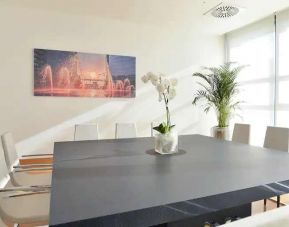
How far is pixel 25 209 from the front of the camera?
148 cm

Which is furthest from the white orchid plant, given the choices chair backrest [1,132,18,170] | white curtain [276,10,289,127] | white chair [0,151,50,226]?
white curtain [276,10,289,127]

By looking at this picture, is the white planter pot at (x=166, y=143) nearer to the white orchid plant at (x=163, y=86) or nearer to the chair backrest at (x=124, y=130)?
the white orchid plant at (x=163, y=86)

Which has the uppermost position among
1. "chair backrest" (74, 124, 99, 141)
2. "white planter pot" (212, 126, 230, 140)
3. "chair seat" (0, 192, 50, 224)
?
"chair backrest" (74, 124, 99, 141)

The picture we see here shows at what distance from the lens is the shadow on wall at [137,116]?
427cm

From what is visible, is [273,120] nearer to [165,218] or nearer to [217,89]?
[217,89]

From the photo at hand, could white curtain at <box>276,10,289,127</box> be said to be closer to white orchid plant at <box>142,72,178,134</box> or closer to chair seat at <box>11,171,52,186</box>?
white orchid plant at <box>142,72,178,134</box>

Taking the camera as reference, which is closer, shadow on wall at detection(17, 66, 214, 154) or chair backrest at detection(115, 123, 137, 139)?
chair backrest at detection(115, 123, 137, 139)

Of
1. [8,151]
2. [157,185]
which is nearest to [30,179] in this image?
[8,151]

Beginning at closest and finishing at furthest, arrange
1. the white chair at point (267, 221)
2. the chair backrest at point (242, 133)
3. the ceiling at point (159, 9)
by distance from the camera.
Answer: the white chair at point (267, 221) < the chair backrest at point (242, 133) < the ceiling at point (159, 9)

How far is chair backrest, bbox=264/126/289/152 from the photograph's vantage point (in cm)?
261

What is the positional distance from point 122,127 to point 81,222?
255 centimetres

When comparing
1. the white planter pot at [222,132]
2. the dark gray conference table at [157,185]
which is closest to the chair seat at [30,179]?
the dark gray conference table at [157,185]

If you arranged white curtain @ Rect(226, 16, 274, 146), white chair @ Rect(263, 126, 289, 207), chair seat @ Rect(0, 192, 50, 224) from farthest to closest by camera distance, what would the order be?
white curtain @ Rect(226, 16, 274, 146) < white chair @ Rect(263, 126, 289, 207) < chair seat @ Rect(0, 192, 50, 224)

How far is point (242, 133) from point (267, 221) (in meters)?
2.77
